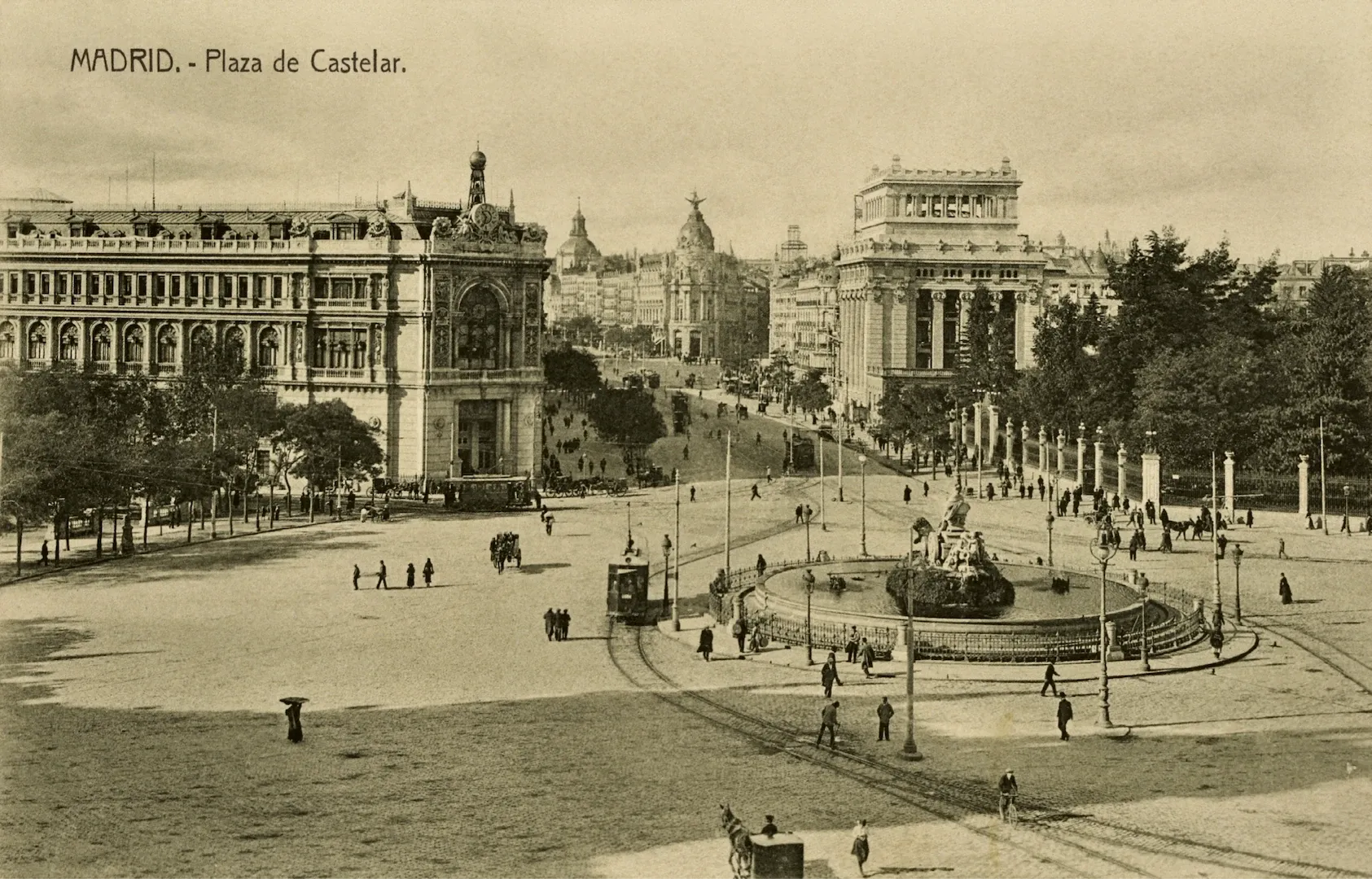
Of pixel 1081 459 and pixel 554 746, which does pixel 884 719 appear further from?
pixel 1081 459

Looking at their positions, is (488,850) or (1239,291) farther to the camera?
(1239,291)

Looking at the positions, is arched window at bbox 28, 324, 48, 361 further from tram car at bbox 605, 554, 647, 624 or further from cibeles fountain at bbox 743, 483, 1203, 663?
cibeles fountain at bbox 743, 483, 1203, 663

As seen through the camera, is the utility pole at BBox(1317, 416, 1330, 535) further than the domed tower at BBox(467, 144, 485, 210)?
No

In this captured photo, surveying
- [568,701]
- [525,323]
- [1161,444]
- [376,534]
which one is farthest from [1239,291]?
[568,701]

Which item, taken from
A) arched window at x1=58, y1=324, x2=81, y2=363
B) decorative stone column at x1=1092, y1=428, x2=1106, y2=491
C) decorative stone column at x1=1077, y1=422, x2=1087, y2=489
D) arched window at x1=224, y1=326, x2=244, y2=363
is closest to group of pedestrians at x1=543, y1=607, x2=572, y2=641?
decorative stone column at x1=1092, y1=428, x2=1106, y2=491

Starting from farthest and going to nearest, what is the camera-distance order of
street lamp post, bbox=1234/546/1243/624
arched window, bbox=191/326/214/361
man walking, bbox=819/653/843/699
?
arched window, bbox=191/326/214/361
street lamp post, bbox=1234/546/1243/624
man walking, bbox=819/653/843/699

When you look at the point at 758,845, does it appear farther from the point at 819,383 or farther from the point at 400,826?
the point at 819,383
